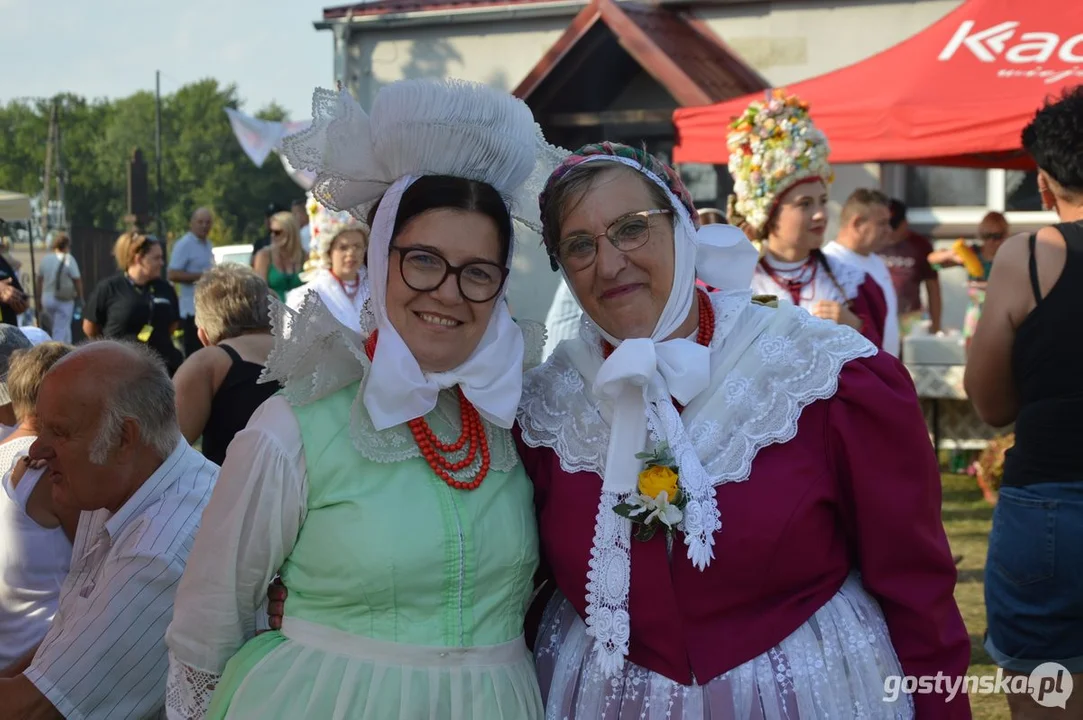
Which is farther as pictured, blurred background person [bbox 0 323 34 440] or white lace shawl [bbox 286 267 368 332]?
white lace shawl [bbox 286 267 368 332]

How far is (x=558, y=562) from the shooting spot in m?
2.46

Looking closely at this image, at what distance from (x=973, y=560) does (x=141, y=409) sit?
211 inches

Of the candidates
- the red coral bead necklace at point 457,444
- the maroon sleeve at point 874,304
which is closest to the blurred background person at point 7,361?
the red coral bead necklace at point 457,444

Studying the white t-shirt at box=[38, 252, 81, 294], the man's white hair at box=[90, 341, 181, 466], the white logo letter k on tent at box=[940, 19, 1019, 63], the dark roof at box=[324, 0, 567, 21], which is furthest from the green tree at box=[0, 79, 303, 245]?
the man's white hair at box=[90, 341, 181, 466]

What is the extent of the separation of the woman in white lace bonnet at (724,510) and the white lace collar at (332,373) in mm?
279

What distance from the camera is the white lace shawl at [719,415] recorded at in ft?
7.63

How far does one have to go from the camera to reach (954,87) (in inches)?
258

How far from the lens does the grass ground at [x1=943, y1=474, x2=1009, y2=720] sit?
4.90 meters

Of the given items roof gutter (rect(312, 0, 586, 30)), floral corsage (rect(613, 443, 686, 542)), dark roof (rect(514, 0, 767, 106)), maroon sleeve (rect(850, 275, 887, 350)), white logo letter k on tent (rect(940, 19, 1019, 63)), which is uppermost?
roof gutter (rect(312, 0, 586, 30))

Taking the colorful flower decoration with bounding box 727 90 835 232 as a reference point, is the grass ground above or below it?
below

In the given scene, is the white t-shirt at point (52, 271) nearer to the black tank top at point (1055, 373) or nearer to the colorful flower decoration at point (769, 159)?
the colorful flower decoration at point (769, 159)

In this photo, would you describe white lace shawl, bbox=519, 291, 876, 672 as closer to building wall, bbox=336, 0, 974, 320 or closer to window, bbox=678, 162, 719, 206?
building wall, bbox=336, 0, 974, 320

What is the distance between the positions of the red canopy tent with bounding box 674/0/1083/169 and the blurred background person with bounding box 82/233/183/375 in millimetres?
4355

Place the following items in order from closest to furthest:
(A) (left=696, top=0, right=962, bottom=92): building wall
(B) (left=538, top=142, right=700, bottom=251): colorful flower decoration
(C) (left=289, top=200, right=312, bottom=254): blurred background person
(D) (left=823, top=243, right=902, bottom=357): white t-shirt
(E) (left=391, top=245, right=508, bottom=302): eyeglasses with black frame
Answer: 1. (E) (left=391, top=245, right=508, bottom=302): eyeglasses with black frame
2. (B) (left=538, top=142, right=700, bottom=251): colorful flower decoration
3. (D) (left=823, top=243, right=902, bottom=357): white t-shirt
4. (A) (left=696, top=0, right=962, bottom=92): building wall
5. (C) (left=289, top=200, right=312, bottom=254): blurred background person
